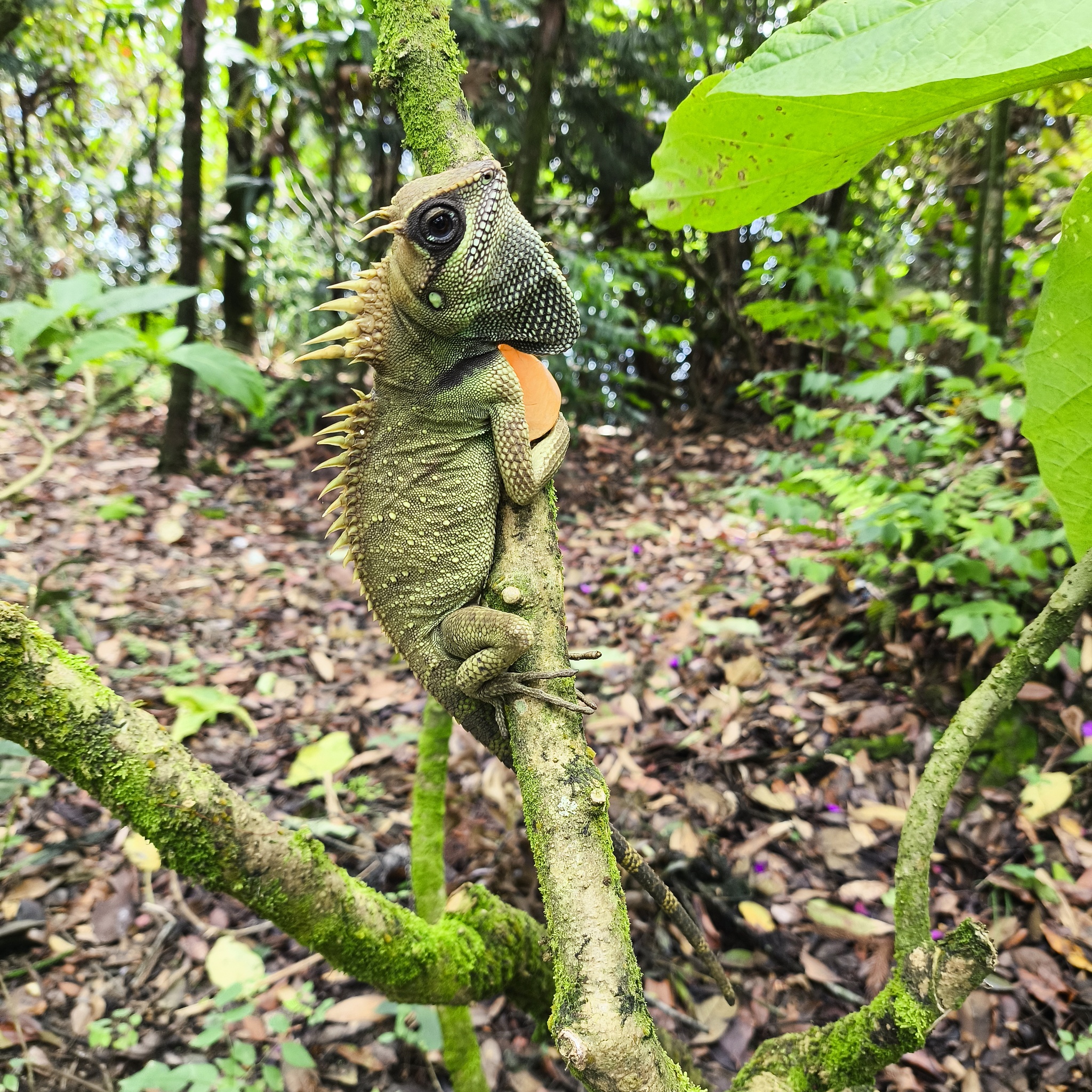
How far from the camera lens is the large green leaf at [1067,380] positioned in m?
0.76

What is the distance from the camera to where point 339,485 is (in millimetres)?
2139

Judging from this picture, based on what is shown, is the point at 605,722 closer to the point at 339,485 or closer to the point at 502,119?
the point at 339,485

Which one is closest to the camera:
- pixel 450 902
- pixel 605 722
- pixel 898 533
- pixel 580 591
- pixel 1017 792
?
pixel 450 902

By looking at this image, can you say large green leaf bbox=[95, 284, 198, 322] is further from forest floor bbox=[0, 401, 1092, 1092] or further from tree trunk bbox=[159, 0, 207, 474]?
tree trunk bbox=[159, 0, 207, 474]

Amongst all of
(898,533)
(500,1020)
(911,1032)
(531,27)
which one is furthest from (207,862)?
(531,27)

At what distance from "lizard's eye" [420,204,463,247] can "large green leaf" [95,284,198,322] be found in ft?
3.59

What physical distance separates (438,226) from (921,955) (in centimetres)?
196

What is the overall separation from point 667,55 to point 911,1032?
8.15 m

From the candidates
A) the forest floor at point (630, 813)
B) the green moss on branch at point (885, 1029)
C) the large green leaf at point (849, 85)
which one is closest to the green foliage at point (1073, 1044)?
the forest floor at point (630, 813)

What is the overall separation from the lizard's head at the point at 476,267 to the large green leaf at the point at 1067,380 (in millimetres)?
1274

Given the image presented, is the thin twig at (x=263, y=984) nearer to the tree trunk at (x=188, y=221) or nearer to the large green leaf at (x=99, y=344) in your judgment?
the large green leaf at (x=99, y=344)

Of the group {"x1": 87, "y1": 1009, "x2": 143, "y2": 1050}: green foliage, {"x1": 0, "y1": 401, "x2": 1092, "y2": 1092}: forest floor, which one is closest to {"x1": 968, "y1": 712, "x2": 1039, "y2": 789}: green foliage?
{"x1": 0, "y1": 401, "x2": 1092, "y2": 1092}: forest floor

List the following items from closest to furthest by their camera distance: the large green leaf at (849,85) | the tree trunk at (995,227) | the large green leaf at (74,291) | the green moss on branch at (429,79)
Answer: the large green leaf at (849,85), the green moss on branch at (429,79), the large green leaf at (74,291), the tree trunk at (995,227)

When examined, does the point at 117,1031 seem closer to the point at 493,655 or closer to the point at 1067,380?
the point at 493,655
